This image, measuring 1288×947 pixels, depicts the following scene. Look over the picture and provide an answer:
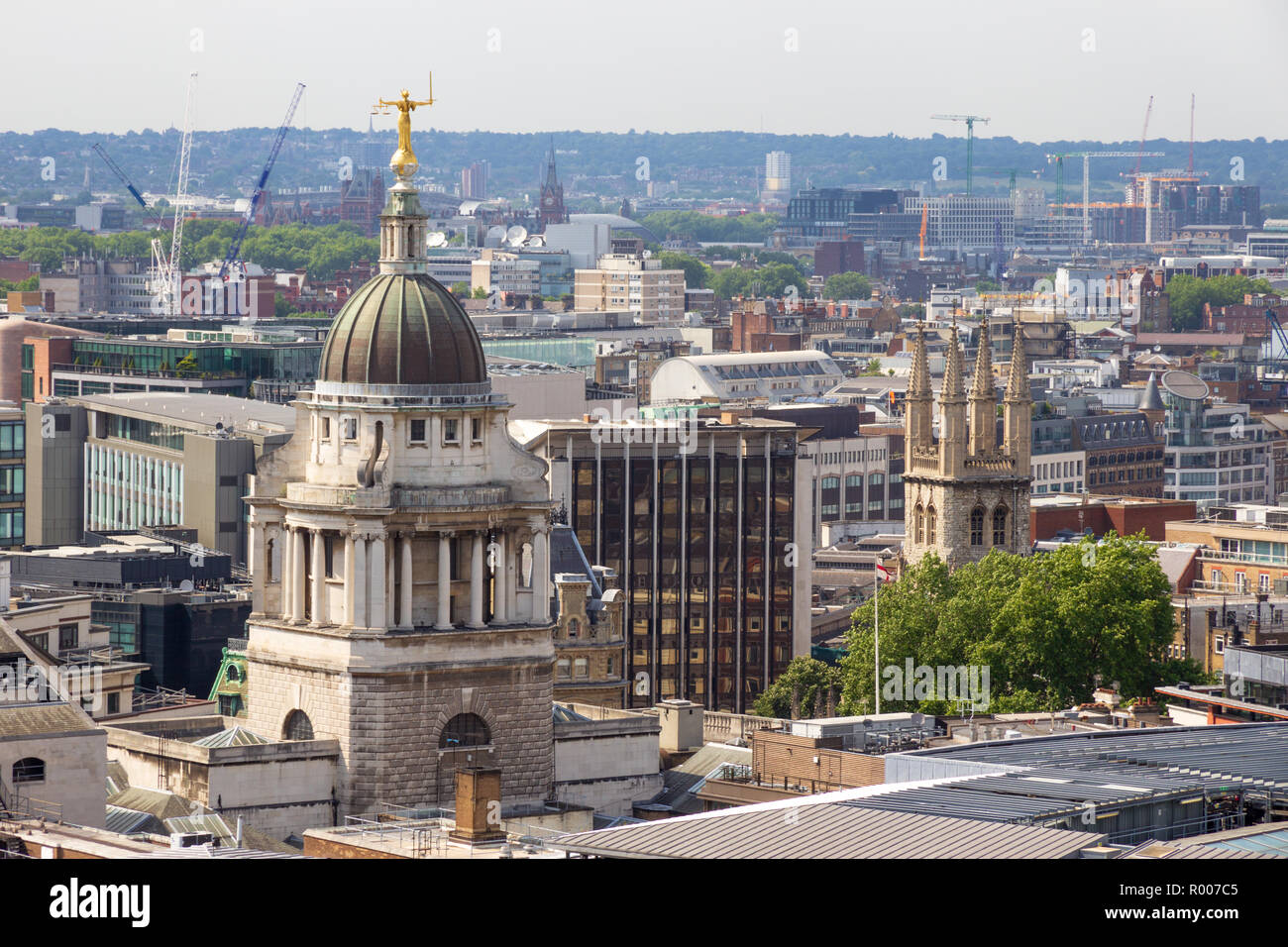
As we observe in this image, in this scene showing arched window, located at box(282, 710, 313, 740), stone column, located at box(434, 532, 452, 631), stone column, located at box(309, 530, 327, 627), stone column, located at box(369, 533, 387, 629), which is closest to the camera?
stone column, located at box(369, 533, 387, 629)

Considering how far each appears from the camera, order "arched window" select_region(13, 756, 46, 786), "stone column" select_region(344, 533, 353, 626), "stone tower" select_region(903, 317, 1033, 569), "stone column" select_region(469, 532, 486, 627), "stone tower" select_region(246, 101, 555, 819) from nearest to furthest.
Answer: "arched window" select_region(13, 756, 46, 786)
"stone column" select_region(344, 533, 353, 626)
"stone tower" select_region(246, 101, 555, 819)
"stone column" select_region(469, 532, 486, 627)
"stone tower" select_region(903, 317, 1033, 569)

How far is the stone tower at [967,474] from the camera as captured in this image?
166875 millimetres

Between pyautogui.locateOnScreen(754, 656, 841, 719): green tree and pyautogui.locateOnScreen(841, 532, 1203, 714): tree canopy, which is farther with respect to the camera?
pyautogui.locateOnScreen(754, 656, 841, 719): green tree

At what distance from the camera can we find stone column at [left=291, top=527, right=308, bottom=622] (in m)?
93.4

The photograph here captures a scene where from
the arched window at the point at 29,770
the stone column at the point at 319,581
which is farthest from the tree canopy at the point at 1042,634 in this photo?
the arched window at the point at 29,770

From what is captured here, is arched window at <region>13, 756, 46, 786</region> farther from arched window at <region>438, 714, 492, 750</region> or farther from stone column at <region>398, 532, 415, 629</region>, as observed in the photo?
arched window at <region>438, 714, 492, 750</region>

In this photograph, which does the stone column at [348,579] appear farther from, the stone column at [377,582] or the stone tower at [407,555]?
the stone column at [377,582]

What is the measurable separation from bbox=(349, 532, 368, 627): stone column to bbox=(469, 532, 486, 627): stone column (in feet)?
9.39

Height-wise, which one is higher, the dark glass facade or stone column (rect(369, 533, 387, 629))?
stone column (rect(369, 533, 387, 629))

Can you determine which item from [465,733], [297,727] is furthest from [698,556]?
[465,733]

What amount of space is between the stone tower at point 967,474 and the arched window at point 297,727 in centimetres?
7363

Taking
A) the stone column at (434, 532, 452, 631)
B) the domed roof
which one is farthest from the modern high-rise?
the stone column at (434, 532, 452, 631)

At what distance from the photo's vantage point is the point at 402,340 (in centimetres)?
9250
